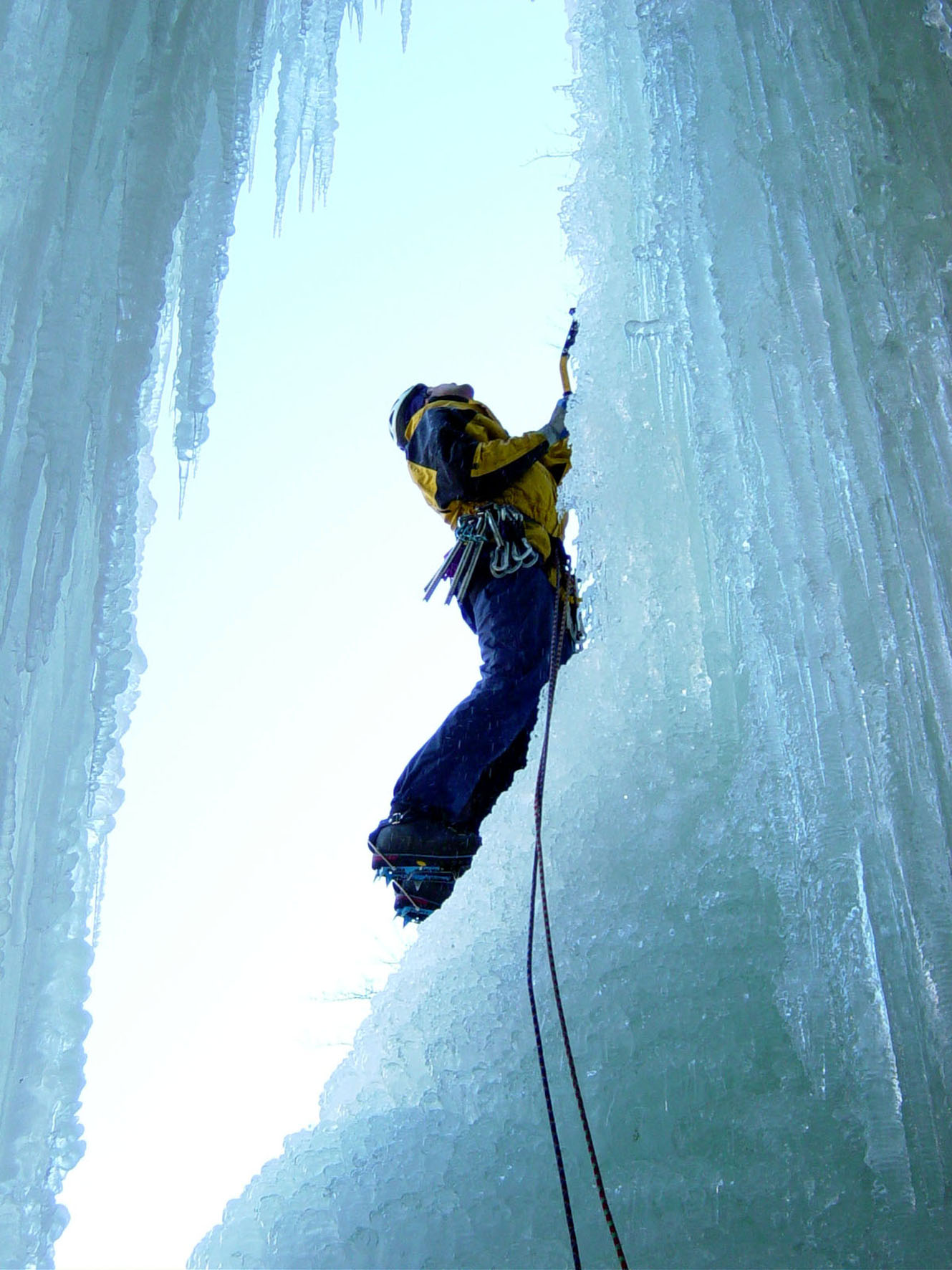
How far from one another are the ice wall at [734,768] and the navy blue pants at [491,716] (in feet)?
1.35

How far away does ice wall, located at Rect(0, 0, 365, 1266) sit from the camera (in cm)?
131

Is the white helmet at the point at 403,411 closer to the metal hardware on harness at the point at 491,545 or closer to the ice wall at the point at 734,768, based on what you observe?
the metal hardware on harness at the point at 491,545

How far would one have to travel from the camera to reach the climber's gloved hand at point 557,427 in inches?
99.6

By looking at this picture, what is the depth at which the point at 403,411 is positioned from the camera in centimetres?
273

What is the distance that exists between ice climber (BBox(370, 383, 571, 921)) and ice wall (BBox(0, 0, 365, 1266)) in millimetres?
782

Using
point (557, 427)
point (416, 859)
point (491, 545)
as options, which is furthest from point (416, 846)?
point (557, 427)

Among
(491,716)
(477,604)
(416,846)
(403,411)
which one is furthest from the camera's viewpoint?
(403,411)

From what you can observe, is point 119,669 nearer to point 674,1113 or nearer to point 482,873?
point 482,873

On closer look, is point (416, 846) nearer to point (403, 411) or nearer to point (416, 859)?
point (416, 859)

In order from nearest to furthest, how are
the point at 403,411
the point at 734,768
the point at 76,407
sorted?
the point at 76,407 < the point at 734,768 < the point at 403,411

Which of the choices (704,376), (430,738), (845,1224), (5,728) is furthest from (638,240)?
(845,1224)

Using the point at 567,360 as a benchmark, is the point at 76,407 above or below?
below

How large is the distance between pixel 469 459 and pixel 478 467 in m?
0.03

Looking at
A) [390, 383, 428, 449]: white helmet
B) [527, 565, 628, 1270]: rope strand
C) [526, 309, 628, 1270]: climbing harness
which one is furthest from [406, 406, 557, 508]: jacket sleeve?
[527, 565, 628, 1270]: rope strand
